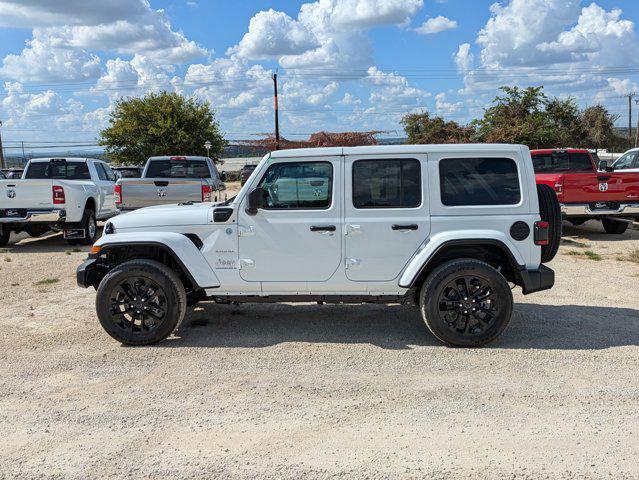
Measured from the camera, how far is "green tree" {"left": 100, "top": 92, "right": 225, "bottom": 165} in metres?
41.5

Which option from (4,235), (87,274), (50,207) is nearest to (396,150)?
(87,274)

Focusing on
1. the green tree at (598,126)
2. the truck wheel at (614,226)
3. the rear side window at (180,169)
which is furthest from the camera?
the green tree at (598,126)

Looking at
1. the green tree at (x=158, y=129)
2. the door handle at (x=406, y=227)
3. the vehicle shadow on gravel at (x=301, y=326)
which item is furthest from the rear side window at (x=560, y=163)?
the green tree at (x=158, y=129)

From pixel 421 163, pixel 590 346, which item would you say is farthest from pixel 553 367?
A: pixel 421 163

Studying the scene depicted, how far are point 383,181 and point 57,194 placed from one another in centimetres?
829

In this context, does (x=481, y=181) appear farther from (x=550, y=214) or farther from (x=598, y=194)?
(x=598, y=194)

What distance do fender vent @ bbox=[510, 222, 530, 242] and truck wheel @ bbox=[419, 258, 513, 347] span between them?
390 mm

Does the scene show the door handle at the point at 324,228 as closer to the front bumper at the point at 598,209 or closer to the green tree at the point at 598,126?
the front bumper at the point at 598,209

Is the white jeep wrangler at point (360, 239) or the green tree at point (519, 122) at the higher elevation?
the green tree at point (519, 122)

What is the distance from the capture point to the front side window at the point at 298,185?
5.45 metres

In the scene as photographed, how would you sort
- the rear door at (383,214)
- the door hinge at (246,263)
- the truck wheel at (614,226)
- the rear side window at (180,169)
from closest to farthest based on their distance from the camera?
1. the rear door at (383,214)
2. the door hinge at (246,263)
3. the rear side window at (180,169)
4. the truck wheel at (614,226)

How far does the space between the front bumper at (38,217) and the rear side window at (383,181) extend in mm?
8160

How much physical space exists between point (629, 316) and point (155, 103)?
40.3 m

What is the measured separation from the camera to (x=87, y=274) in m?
5.68
